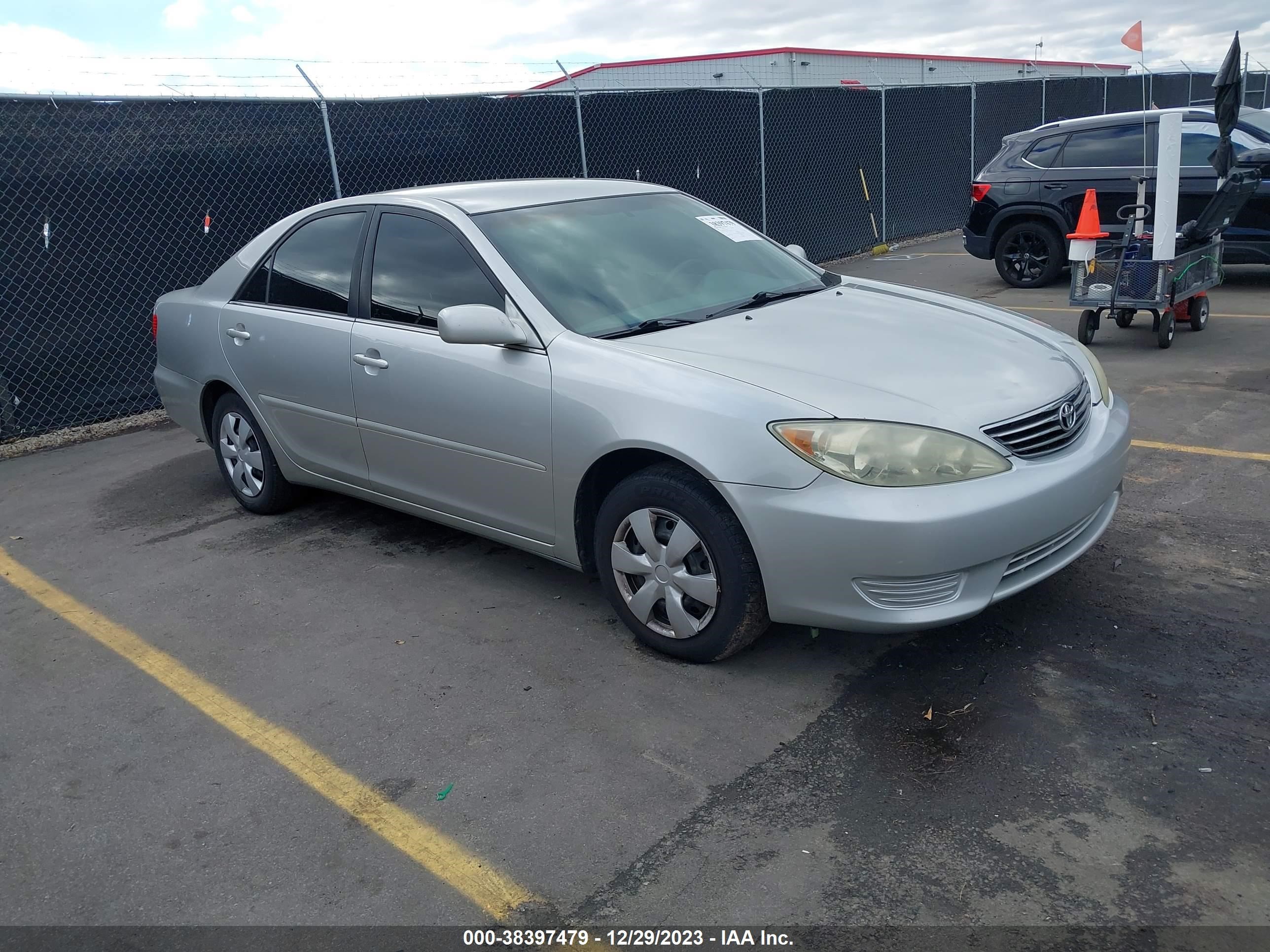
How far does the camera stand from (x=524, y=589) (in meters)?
4.62

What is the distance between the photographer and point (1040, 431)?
3.56 meters

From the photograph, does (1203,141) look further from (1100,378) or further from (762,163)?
(1100,378)

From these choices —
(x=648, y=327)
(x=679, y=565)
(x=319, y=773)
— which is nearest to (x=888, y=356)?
(x=648, y=327)

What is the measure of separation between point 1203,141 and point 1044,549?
8.22 meters

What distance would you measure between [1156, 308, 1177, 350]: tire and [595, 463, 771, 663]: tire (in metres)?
5.83

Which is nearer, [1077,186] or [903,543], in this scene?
[903,543]

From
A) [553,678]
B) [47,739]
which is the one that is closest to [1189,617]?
[553,678]

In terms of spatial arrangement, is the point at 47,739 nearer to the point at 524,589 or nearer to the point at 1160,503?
the point at 524,589

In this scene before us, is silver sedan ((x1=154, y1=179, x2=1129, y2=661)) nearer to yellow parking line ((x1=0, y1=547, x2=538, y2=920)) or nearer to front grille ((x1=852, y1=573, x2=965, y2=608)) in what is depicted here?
front grille ((x1=852, y1=573, x2=965, y2=608))

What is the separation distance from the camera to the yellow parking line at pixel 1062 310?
911 centimetres

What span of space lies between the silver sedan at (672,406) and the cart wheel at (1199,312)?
4.84 meters

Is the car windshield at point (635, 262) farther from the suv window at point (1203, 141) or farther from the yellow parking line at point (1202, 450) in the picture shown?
the suv window at point (1203, 141)

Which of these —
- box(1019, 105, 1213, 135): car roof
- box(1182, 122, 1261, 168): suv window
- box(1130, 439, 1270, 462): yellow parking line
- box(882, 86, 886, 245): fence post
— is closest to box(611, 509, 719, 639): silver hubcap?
box(1130, 439, 1270, 462): yellow parking line

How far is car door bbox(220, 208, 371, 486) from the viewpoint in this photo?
488cm
